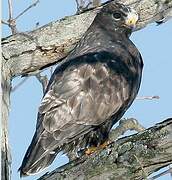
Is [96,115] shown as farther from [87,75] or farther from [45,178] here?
[45,178]

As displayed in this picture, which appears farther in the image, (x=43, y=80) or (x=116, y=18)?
(x=116, y=18)

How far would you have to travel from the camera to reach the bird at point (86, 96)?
4395mm

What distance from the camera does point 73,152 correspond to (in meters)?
4.82

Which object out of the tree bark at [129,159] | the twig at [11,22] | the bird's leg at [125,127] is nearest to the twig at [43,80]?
the twig at [11,22]

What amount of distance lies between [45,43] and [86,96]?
463 mm

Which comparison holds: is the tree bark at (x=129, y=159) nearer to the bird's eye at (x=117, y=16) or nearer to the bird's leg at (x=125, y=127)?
the bird's leg at (x=125, y=127)

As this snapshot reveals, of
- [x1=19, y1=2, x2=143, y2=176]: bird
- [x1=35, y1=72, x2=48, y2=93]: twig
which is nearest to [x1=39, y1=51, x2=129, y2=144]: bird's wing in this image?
[x1=19, y1=2, x2=143, y2=176]: bird

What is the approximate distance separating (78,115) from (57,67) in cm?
57

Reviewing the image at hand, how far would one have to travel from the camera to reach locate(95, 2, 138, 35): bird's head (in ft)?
17.6

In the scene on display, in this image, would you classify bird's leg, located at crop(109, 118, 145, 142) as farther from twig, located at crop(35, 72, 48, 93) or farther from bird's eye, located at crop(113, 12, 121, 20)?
bird's eye, located at crop(113, 12, 121, 20)

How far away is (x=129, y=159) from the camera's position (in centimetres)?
332

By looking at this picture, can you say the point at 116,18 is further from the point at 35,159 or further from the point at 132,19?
the point at 35,159

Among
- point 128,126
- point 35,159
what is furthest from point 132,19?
point 35,159

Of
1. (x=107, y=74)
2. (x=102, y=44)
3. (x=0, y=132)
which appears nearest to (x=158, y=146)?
(x=0, y=132)
